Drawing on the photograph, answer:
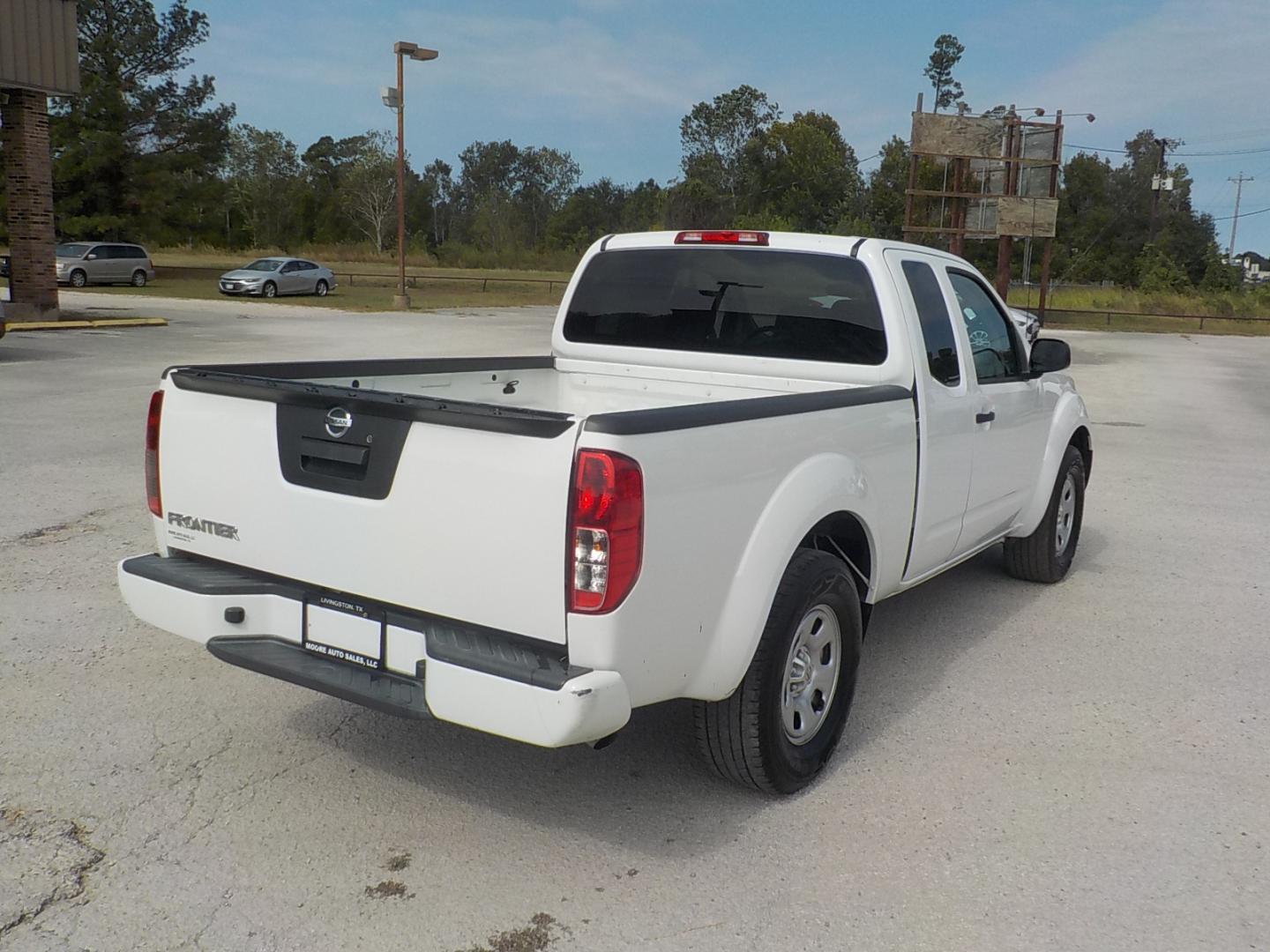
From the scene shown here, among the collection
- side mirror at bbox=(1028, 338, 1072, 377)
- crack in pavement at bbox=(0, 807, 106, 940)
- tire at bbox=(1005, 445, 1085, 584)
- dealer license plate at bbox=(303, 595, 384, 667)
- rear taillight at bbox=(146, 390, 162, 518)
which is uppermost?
side mirror at bbox=(1028, 338, 1072, 377)

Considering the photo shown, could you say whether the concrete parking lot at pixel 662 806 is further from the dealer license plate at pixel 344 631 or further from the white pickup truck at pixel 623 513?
the dealer license plate at pixel 344 631

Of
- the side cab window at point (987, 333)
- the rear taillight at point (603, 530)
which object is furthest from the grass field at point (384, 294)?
the rear taillight at point (603, 530)

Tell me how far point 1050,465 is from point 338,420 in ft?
13.5

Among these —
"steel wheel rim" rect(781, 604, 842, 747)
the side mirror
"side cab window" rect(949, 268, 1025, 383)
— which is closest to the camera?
"steel wheel rim" rect(781, 604, 842, 747)

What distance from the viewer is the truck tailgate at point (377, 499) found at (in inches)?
119

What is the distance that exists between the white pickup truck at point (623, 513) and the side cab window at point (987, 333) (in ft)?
0.97

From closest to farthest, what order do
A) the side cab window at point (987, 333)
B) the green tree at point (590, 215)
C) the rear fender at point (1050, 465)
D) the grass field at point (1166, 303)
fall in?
the side cab window at point (987, 333) → the rear fender at point (1050, 465) → the grass field at point (1166, 303) → the green tree at point (590, 215)

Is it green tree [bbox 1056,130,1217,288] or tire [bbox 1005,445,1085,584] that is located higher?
green tree [bbox 1056,130,1217,288]

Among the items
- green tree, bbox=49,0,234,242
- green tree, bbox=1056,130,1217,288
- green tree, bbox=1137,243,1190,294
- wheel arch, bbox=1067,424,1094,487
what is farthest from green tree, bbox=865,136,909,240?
wheel arch, bbox=1067,424,1094,487

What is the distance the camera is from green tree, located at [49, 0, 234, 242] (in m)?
48.5

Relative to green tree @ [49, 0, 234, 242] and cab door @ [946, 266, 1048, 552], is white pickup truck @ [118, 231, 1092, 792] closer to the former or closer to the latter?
cab door @ [946, 266, 1048, 552]

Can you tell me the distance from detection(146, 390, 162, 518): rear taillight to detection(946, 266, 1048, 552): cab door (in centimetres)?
328

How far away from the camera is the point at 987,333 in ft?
18.6

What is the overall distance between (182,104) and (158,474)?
54.1m
